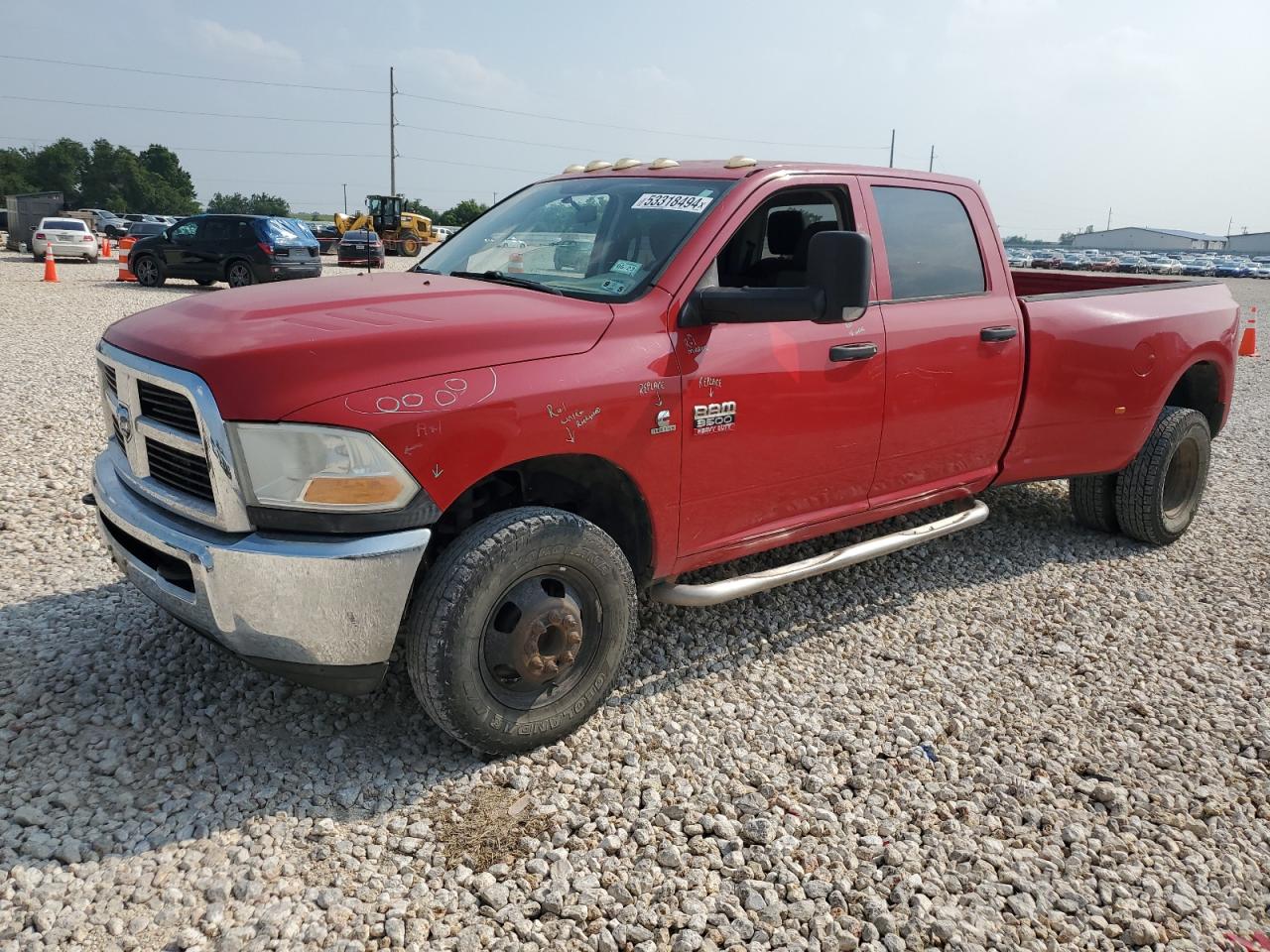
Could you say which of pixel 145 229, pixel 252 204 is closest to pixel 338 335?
pixel 145 229

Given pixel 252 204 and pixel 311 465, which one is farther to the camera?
pixel 252 204

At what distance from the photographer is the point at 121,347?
3.16 meters

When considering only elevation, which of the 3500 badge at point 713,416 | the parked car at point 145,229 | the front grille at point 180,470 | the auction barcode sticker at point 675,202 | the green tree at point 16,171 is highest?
the green tree at point 16,171

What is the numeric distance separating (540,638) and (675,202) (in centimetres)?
176

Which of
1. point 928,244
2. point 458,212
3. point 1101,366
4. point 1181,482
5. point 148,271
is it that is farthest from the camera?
point 458,212

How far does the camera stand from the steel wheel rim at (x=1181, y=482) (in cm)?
558

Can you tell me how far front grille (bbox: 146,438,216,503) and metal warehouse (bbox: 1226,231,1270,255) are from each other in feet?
515

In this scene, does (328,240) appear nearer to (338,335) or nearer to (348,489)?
(338,335)

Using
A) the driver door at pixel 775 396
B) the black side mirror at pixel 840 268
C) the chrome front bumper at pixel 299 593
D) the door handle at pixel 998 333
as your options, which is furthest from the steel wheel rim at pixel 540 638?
the door handle at pixel 998 333

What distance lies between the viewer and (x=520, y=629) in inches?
119

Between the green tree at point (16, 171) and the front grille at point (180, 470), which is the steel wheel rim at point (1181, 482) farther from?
the green tree at point (16, 171)

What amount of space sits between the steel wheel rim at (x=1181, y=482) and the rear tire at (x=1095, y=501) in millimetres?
322

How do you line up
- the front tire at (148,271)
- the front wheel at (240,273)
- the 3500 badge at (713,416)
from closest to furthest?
the 3500 badge at (713,416)
the front wheel at (240,273)
the front tire at (148,271)

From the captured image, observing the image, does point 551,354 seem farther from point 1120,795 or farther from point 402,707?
point 1120,795
